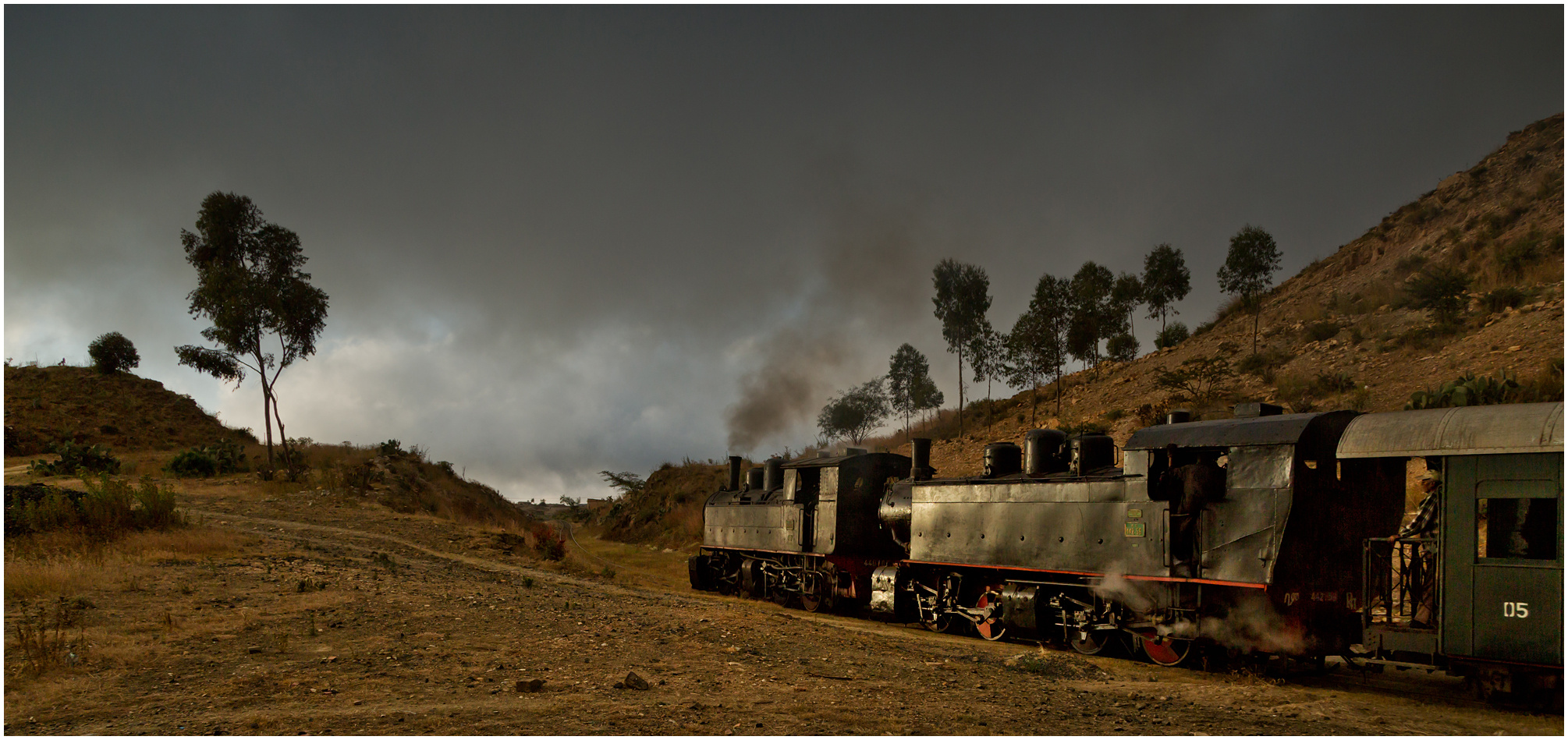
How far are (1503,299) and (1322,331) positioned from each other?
7913mm

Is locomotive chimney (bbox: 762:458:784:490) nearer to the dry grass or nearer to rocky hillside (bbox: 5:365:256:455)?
the dry grass

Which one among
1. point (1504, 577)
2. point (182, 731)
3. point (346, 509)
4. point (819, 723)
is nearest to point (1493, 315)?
point (1504, 577)

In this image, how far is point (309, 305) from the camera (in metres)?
37.8

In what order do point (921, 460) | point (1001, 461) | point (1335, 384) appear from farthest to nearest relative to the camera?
point (1335, 384) → point (921, 460) → point (1001, 461)

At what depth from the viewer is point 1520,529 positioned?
8.40 meters

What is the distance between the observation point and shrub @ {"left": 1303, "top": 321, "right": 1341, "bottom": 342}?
3716cm

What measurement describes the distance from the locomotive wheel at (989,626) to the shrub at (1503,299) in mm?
26561

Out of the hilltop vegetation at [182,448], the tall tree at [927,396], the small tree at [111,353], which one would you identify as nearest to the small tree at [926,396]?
the tall tree at [927,396]

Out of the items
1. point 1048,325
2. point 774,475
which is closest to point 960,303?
point 1048,325

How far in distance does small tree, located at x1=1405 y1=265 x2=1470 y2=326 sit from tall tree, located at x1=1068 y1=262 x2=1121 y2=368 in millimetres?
14532

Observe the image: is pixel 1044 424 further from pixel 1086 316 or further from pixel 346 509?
pixel 346 509

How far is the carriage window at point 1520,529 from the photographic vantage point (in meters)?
8.27

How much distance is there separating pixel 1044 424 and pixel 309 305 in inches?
1406

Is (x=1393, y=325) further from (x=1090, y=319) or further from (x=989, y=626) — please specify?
(x=989, y=626)
